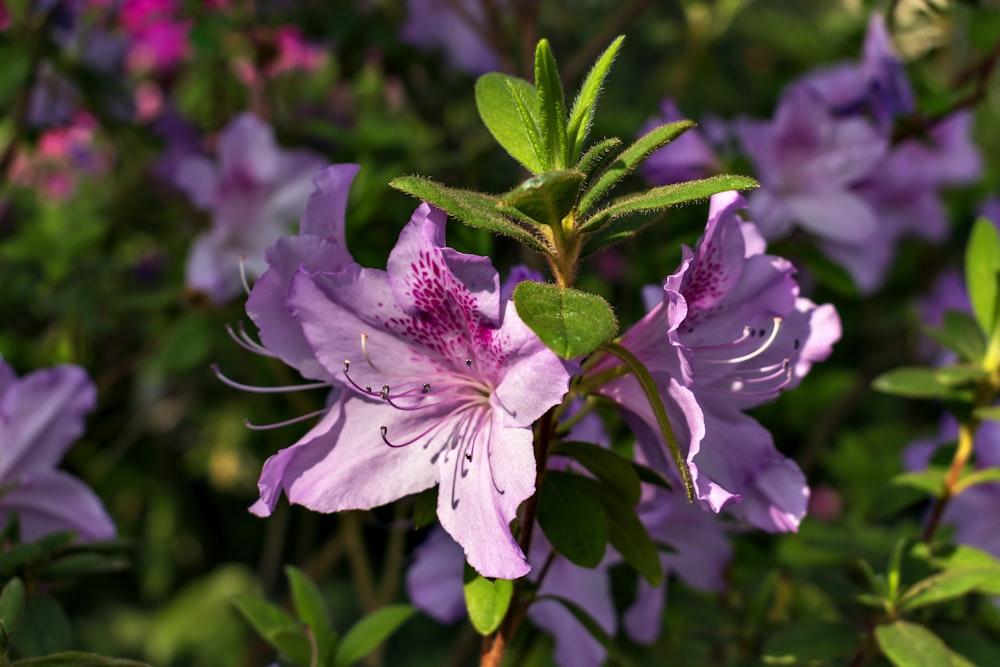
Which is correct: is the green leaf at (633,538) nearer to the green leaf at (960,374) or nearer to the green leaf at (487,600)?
the green leaf at (487,600)

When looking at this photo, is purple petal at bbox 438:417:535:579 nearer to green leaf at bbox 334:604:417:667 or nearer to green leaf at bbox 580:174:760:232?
green leaf at bbox 580:174:760:232

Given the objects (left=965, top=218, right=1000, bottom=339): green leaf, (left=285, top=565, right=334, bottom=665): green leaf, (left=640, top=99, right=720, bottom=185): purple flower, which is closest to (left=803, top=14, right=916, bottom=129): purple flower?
(left=640, top=99, right=720, bottom=185): purple flower

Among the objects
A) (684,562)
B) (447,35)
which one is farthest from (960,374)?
(447,35)

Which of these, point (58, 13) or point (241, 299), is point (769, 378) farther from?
point (58, 13)

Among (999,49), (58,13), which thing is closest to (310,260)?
(58,13)

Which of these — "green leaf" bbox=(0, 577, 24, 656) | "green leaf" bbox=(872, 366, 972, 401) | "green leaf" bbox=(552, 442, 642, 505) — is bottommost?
"green leaf" bbox=(872, 366, 972, 401)

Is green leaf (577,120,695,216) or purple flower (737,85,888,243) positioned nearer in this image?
green leaf (577,120,695,216)
